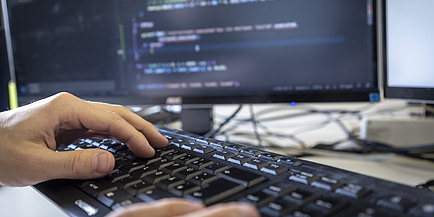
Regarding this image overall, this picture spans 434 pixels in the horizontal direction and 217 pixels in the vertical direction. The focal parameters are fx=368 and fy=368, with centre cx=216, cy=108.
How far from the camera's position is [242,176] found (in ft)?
1.18

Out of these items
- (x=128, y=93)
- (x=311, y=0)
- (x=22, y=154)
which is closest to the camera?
(x=22, y=154)

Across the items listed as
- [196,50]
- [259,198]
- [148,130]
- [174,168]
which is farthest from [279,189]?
[196,50]

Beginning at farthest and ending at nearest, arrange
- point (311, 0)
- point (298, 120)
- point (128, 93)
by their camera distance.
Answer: point (298, 120), point (128, 93), point (311, 0)

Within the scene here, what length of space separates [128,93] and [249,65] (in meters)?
0.26

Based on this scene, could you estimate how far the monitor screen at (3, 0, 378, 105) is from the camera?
66 centimetres

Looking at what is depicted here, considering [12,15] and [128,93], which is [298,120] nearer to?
[128,93]

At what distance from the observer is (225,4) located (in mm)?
692

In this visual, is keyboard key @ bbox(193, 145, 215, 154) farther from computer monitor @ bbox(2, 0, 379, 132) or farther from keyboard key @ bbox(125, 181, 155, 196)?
computer monitor @ bbox(2, 0, 379, 132)

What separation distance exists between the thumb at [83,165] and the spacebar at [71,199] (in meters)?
0.01

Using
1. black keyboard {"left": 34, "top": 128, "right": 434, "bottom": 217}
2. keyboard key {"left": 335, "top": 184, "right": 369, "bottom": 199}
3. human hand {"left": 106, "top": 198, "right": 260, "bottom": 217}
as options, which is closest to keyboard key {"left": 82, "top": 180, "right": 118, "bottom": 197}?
black keyboard {"left": 34, "top": 128, "right": 434, "bottom": 217}

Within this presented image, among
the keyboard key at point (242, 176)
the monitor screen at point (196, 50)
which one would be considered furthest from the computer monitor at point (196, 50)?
the keyboard key at point (242, 176)

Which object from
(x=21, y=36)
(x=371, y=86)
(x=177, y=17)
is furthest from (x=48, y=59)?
(x=371, y=86)

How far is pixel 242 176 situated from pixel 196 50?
1.35 ft

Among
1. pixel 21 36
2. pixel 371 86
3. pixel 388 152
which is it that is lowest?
A: pixel 388 152
